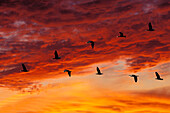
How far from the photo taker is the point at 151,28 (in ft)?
169
